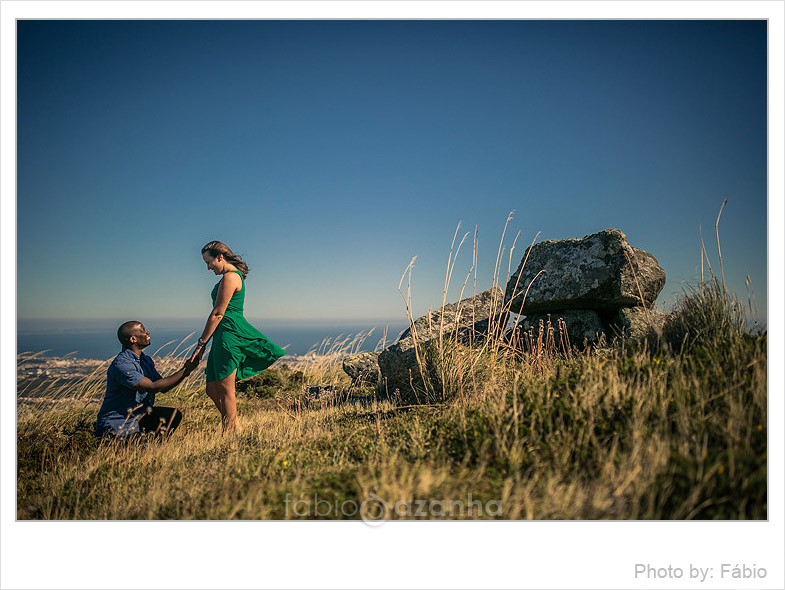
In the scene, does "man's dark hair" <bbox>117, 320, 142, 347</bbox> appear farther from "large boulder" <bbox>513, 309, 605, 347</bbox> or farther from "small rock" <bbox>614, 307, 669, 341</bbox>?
"small rock" <bbox>614, 307, 669, 341</bbox>

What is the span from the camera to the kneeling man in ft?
12.5

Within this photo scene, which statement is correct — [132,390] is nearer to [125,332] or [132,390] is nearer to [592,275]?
[125,332]

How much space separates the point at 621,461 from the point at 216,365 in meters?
3.65

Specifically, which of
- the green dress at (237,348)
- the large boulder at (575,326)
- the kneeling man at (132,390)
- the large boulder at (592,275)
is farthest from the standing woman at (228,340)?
the large boulder at (575,326)

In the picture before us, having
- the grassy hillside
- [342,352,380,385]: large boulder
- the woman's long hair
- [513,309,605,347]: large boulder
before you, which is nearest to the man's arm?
the grassy hillside

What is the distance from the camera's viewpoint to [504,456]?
2.60 metres

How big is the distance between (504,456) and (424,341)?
2.74 m

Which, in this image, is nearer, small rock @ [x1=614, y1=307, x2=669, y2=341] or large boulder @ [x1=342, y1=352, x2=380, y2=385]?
small rock @ [x1=614, y1=307, x2=669, y2=341]

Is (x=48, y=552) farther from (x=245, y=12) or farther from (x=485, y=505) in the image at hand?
(x=245, y=12)

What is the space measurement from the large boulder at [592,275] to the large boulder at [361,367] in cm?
253

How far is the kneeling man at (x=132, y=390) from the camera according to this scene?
3799 mm

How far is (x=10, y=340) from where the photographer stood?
3221 mm

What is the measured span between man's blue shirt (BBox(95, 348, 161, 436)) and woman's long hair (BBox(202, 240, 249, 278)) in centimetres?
121

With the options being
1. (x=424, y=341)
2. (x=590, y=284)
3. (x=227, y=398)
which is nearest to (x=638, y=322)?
(x=590, y=284)
